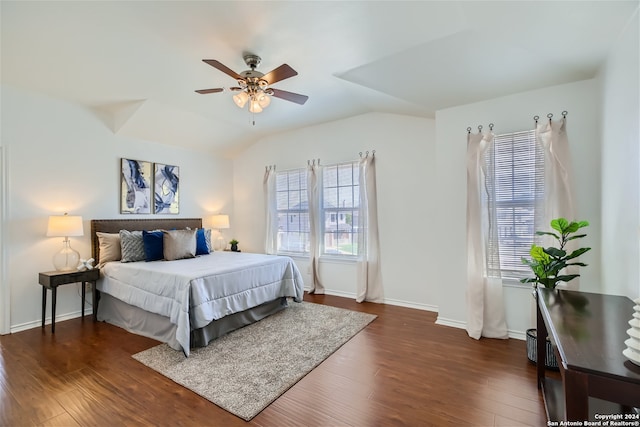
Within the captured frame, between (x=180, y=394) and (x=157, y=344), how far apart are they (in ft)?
3.44

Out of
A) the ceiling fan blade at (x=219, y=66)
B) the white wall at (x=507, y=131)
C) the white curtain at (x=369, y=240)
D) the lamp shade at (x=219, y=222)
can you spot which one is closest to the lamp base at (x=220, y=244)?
the lamp shade at (x=219, y=222)

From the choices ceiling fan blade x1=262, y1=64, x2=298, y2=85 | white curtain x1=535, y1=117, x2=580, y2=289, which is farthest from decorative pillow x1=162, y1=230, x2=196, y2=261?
white curtain x1=535, y1=117, x2=580, y2=289

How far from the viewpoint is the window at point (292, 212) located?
510 cm

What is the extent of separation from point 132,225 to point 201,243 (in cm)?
100

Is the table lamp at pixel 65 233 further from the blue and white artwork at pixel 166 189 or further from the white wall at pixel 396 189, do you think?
the white wall at pixel 396 189

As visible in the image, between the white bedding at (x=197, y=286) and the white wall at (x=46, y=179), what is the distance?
2.18 feet

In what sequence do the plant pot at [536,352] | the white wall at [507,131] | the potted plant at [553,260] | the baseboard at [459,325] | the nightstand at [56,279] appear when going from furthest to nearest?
the nightstand at [56,279], the baseboard at [459,325], the white wall at [507,131], the plant pot at [536,352], the potted plant at [553,260]

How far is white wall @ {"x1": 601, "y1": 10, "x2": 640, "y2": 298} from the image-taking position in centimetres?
179

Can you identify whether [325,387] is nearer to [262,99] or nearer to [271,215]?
[262,99]

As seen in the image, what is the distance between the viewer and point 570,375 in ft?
3.44

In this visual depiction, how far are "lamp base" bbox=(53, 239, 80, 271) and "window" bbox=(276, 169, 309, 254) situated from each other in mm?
2872

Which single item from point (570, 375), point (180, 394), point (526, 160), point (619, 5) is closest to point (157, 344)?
point (180, 394)

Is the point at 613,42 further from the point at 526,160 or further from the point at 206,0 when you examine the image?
the point at 206,0

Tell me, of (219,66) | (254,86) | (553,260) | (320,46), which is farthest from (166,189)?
(553,260)
